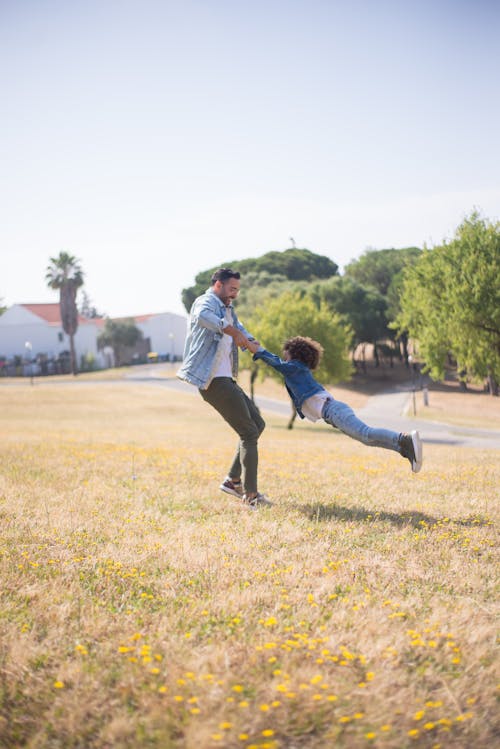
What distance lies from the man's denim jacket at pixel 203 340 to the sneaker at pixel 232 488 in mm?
1269

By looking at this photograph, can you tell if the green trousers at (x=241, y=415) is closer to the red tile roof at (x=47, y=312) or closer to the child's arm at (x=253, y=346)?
the child's arm at (x=253, y=346)

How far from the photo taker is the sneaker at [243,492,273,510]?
6129 mm

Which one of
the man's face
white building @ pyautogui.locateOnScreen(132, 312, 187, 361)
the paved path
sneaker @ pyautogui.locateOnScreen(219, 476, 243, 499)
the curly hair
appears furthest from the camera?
white building @ pyautogui.locateOnScreen(132, 312, 187, 361)

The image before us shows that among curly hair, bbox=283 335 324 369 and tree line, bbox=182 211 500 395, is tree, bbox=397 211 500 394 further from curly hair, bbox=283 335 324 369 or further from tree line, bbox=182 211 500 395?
curly hair, bbox=283 335 324 369

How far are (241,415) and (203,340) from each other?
859 mm

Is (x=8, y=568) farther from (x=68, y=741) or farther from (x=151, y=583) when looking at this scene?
(x=68, y=741)

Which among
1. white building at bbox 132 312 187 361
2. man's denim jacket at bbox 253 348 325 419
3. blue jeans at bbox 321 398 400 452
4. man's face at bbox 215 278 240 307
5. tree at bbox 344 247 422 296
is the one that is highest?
tree at bbox 344 247 422 296

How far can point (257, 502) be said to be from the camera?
246 inches

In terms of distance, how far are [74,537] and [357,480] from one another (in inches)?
160

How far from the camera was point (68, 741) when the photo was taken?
8.15 ft

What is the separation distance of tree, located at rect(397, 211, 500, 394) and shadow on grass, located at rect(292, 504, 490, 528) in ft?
73.5

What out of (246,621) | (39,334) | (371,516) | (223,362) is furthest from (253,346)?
(39,334)

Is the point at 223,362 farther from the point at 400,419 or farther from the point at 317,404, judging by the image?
the point at 400,419

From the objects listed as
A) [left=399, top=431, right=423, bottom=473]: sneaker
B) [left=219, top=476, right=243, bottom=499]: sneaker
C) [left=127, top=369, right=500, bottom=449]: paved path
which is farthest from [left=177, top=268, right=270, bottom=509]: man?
[left=127, top=369, right=500, bottom=449]: paved path
